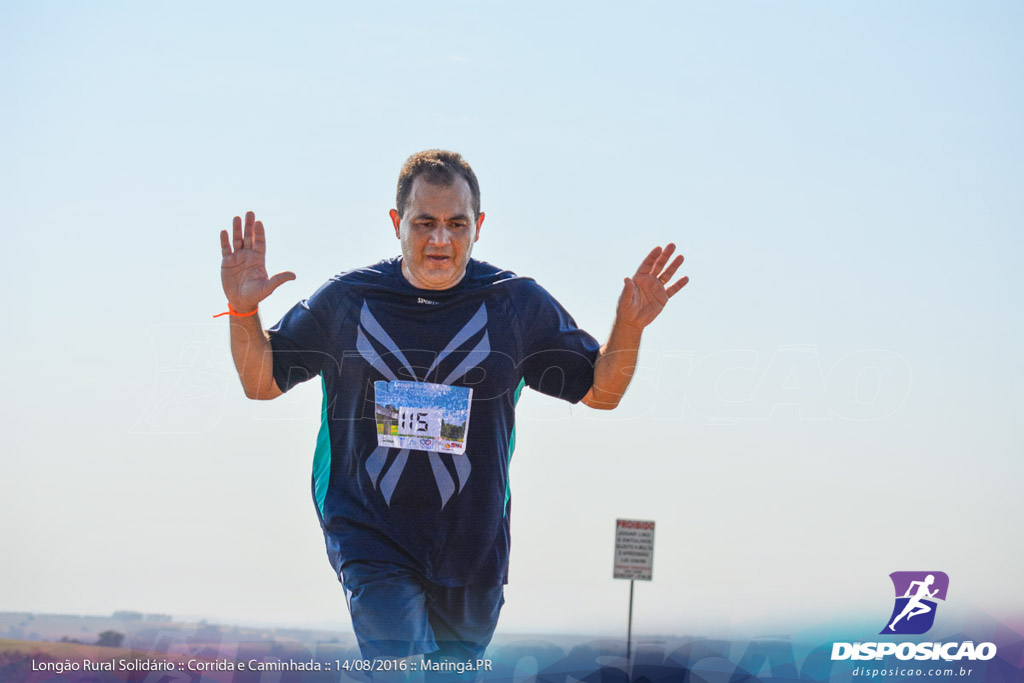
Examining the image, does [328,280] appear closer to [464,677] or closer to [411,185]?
[411,185]

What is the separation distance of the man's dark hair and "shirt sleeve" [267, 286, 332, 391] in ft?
2.11

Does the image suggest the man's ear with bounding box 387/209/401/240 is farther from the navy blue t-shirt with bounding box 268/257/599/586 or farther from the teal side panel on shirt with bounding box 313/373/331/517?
the teal side panel on shirt with bounding box 313/373/331/517

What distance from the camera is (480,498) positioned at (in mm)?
4625

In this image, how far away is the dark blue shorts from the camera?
4.43 m

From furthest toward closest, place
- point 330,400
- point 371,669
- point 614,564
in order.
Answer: point 614,564
point 330,400
point 371,669

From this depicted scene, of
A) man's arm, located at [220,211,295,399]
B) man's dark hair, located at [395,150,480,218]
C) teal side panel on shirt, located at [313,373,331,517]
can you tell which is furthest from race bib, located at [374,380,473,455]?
man's dark hair, located at [395,150,480,218]

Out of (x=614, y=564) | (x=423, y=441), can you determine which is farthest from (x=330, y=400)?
(x=614, y=564)

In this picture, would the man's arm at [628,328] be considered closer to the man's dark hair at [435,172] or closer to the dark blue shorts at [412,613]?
the man's dark hair at [435,172]

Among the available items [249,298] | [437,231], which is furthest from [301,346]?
[437,231]

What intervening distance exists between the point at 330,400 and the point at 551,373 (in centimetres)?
106

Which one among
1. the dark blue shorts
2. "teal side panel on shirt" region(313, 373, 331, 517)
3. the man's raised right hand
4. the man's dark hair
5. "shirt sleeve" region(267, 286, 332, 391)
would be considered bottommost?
the dark blue shorts

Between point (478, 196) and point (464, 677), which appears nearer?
point (464, 677)

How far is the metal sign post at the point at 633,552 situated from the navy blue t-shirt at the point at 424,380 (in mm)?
10996

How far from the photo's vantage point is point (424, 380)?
466 cm
